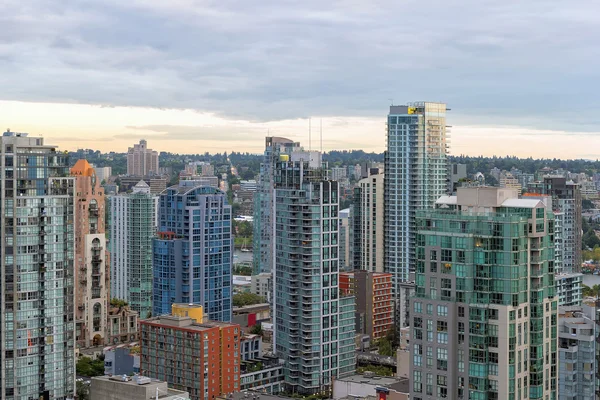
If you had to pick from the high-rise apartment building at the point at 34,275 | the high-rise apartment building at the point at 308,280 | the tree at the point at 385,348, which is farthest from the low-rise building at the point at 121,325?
the high-rise apartment building at the point at 34,275

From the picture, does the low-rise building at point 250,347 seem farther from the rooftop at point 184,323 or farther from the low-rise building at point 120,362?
the rooftop at point 184,323

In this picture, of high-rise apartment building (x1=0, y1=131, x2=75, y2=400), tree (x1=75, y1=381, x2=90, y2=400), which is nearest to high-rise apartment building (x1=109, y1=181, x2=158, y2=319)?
tree (x1=75, y1=381, x2=90, y2=400)

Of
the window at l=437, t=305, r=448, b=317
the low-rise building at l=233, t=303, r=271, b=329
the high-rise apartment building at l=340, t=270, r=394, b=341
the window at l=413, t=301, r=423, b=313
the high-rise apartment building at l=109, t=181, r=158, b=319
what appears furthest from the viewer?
the high-rise apartment building at l=109, t=181, r=158, b=319

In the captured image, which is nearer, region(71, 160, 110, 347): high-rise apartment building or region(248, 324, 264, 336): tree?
region(71, 160, 110, 347): high-rise apartment building

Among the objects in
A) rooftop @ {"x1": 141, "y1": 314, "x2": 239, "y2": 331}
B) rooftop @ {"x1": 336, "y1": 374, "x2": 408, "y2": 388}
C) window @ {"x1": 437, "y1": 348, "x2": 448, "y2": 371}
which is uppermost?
window @ {"x1": 437, "y1": 348, "x2": 448, "y2": 371}

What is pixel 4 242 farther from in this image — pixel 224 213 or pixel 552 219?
pixel 224 213

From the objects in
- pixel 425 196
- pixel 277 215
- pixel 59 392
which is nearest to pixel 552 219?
pixel 59 392

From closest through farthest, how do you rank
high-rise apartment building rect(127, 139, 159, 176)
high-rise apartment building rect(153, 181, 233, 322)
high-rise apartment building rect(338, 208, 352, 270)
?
high-rise apartment building rect(153, 181, 233, 322) → high-rise apartment building rect(338, 208, 352, 270) → high-rise apartment building rect(127, 139, 159, 176)

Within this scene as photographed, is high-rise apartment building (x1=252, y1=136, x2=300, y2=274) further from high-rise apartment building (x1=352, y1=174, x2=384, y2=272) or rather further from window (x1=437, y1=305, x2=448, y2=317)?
window (x1=437, y1=305, x2=448, y2=317)
